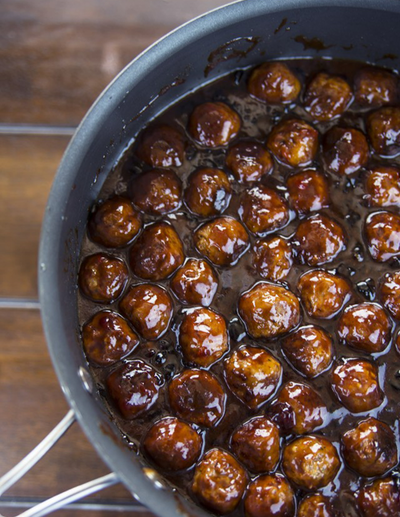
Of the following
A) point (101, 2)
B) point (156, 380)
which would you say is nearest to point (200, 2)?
point (101, 2)

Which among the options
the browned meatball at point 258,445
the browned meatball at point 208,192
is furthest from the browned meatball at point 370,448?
the browned meatball at point 208,192

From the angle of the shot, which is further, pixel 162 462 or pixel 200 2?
pixel 200 2

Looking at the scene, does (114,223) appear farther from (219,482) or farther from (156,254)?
(219,482)

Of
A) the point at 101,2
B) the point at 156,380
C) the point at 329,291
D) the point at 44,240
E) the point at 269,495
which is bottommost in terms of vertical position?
the point at 269,495

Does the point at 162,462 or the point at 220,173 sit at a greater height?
the point at 220,173

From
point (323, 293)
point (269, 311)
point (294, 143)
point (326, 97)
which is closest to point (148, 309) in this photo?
point (269, 311)

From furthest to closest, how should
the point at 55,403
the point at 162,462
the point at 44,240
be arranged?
1. the point at 55,403
2. the point at 162,462
3. the point at 44,240

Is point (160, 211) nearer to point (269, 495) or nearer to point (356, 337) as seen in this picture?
point (356, 337)

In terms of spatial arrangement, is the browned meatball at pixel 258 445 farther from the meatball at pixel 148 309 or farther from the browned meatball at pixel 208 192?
the browned meatball at pixel 208 192
